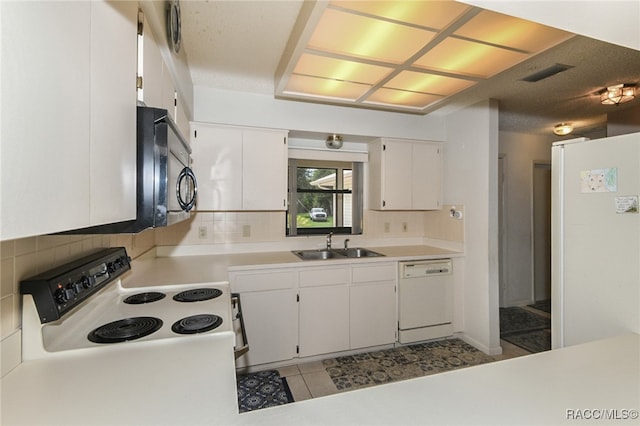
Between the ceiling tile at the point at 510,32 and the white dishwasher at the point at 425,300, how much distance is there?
1921 millimetres

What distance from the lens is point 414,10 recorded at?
1.48m

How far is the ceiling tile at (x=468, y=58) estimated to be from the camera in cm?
179

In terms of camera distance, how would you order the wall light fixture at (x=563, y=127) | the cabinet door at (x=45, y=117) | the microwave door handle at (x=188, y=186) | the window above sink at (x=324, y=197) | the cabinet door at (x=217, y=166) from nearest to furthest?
the cabinet door at (x=45, y=117) → the microwave door handle at (x=188, y=186) → the cabinet door at (x=217, y=166) → the window above sink at (x=324, y=197) → the wall light fixture at (x=563, y=127)

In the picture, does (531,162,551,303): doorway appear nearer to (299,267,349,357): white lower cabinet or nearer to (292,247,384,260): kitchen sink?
(292,247,384,260): kitchen sink

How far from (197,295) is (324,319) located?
1.36 m

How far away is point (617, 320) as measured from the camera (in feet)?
4.04

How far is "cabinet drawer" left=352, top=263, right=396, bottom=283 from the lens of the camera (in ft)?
9.02

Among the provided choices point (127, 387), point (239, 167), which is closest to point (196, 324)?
point (127, 387)

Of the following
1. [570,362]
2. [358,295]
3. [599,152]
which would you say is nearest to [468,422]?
[570,362]

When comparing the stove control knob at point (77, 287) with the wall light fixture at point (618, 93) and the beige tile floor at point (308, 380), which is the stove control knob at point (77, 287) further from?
the wall light fixture at point (618, 93)

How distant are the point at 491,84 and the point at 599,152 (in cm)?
143

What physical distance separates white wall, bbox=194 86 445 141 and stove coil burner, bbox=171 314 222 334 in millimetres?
1917

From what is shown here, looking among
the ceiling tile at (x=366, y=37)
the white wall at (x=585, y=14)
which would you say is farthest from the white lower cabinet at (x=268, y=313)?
the white wall at (x=585, y=14)

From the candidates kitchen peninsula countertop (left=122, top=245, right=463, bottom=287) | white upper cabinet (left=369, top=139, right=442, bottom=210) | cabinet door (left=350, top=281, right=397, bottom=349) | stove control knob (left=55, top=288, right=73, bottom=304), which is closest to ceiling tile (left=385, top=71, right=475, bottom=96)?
white upper cabinet (left=369, top=139, right=442, bottom=210)
